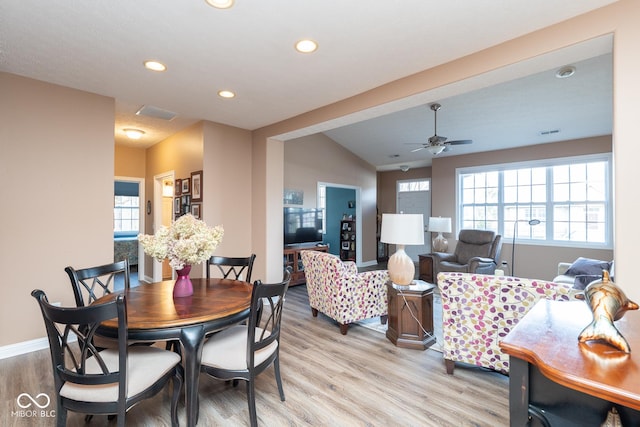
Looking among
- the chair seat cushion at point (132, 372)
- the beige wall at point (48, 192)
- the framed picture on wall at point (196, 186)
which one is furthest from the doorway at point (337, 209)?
the chair seat cushion at point (132, 372)

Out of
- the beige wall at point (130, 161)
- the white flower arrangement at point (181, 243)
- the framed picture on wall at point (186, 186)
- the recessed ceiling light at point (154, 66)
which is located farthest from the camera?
the beige wall at point (130, 161)

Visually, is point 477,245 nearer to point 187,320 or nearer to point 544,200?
point 544,200

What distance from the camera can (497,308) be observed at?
2.26 m

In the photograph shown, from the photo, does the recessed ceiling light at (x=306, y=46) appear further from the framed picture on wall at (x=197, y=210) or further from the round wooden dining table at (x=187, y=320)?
the framed picture on wall at (x=197, y=210)

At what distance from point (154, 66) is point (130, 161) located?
390cm

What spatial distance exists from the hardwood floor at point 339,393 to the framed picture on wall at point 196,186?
2315mm

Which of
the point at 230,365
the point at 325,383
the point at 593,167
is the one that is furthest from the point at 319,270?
the point at 593,167

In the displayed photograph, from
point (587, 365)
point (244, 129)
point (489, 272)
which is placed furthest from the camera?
point (489, 272)

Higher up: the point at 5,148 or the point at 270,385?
the point at 5,148

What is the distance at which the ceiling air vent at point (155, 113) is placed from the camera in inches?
151

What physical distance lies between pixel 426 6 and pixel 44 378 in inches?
156

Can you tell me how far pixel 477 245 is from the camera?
5.65 m

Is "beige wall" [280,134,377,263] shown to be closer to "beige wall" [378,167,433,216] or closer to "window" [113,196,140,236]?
"beige wall" [378,167,433,216]

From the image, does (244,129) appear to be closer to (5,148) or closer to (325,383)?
(5,148)
